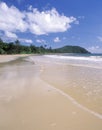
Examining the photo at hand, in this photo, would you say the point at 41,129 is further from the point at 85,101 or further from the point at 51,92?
the point at 51,92

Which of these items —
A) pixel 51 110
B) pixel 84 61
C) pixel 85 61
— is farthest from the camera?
pixel 84 61

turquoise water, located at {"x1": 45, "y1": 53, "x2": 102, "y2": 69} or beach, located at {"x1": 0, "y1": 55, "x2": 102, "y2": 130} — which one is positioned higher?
beach, located at {"x1": 0, "y1": 55, "x2": 102, "y2": 130}

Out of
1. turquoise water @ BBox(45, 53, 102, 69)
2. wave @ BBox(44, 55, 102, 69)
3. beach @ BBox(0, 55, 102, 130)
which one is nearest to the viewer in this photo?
beach @ BBox(0, 55, 102, 130)

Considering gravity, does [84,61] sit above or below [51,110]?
below

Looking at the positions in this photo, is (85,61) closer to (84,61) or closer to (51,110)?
(84,61)

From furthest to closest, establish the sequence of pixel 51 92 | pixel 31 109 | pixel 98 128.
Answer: pixel 51 92 < pixel 31 109 < pixel 98 128

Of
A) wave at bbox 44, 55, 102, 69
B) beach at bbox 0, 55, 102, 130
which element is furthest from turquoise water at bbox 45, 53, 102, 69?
beach at bbox 0, 55, 102, 130

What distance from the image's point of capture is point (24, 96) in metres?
4.97

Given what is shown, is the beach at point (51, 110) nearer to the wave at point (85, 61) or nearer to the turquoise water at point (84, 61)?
the turquoise water at point (84, 61)

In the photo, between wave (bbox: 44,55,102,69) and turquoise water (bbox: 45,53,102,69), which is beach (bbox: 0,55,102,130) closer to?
turquoise water (bbox: 45,53,102,69)

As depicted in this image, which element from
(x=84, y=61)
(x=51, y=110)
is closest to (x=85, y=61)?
(x=84, y=61)

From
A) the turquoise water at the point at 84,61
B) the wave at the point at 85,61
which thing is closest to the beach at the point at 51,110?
the turquoise water at the point at 84,61

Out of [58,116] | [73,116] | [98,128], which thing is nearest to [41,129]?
[58,116]

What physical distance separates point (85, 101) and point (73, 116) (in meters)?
1.10
